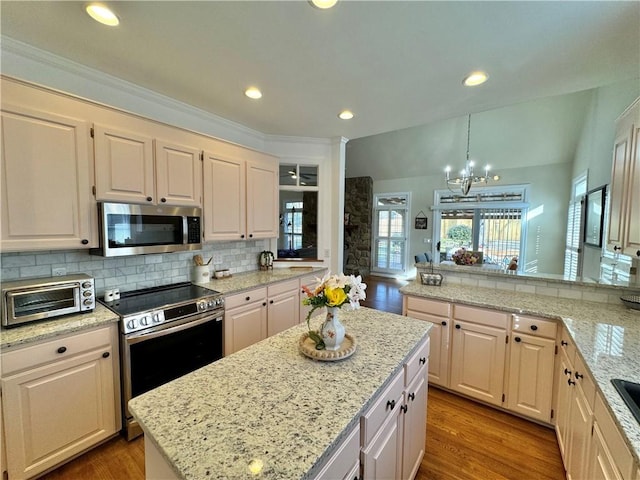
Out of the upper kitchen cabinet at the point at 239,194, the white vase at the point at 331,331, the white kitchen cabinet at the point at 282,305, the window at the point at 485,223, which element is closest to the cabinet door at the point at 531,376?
the white vase at the point at 331,331

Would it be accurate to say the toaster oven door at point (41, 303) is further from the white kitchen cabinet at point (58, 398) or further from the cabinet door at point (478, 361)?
the cabinet door at point (478, 361)

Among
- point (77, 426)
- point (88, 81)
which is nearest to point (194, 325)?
point (77, 426)

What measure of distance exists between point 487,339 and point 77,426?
9.76 feet

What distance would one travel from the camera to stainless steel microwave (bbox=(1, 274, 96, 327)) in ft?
4.95

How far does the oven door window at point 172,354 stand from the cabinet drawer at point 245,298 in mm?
196

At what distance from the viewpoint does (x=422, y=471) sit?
1.71 meters

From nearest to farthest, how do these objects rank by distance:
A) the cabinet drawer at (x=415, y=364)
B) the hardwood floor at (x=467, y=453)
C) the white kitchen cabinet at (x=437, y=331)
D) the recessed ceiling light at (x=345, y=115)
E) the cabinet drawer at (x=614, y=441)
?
the cabinet drawer at (x=614, y=441) → the cabinet drawer at (x=415, y=364) → the hardwood floor at (x=467, y=453) → the white kitchen cabinet at (x=437, y=331) → the recessed ceiling light at (x=345, y=115)

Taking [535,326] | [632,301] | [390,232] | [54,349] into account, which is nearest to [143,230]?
[54,349]

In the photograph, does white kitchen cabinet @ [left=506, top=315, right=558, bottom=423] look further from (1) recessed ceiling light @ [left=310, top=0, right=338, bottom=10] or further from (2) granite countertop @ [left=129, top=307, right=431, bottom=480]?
(1) recessed ceiling light @ [left=310, top=0, right=338, bottom=10]

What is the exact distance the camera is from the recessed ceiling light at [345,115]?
2.80 meters

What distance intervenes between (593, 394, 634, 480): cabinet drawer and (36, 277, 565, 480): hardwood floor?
930 millimetres

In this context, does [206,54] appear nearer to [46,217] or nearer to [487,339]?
[46,217]

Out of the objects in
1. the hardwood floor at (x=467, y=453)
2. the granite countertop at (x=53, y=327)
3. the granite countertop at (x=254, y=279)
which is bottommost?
the hardwood floor at (x=467, y=453)

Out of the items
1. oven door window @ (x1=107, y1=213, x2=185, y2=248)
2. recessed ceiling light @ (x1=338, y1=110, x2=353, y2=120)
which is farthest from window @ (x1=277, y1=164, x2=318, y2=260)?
oven door window @ (x1=107, y1=213, x2=185, y2=248)
